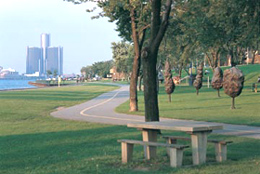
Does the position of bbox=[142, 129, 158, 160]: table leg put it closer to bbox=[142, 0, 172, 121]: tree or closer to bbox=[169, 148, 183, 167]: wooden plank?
bbox=[169, 148, 183, 167]: wooden plank

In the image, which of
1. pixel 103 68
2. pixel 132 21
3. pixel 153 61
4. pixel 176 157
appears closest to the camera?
pixel 176 157

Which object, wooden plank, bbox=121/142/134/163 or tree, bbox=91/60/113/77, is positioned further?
tree, bbox=91/60/113/77

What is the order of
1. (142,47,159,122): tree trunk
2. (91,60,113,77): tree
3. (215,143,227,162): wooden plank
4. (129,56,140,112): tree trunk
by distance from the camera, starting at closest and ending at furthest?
1. (215,143,227,162): wooden plank
2. (142,47,159,122): tree trunk
3. (129,56,140,112): tree trunk
4. (91,60,113,77): tree

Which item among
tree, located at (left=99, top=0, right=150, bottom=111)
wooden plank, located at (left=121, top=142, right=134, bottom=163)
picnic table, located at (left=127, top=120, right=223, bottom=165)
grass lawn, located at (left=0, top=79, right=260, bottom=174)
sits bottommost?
grass lawn, located at (left=0, top=79, right=260, bottom=174)

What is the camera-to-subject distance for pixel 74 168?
8539 mm

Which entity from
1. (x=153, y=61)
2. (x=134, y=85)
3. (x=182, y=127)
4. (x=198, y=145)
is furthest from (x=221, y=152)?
(x=134, y=85)

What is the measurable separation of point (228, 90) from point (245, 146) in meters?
15.1

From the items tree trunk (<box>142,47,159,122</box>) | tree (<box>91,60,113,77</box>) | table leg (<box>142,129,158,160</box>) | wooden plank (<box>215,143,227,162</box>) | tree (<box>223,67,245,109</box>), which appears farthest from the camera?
tree (<box>91,60,113,77</box>)

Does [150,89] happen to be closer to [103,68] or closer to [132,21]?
[132,21]

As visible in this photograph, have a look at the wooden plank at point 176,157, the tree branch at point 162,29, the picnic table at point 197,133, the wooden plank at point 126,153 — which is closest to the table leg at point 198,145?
the picnic table at point 197,133

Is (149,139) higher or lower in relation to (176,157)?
higher

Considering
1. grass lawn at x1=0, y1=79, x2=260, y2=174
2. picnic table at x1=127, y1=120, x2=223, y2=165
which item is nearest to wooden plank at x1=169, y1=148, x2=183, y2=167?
grass lawn at x1=0, y1=79, x2=260, y2=174

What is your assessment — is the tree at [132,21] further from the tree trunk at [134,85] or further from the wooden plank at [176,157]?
the wooden plank at [176,157]

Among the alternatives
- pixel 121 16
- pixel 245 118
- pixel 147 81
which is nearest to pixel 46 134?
pixel 147 81
